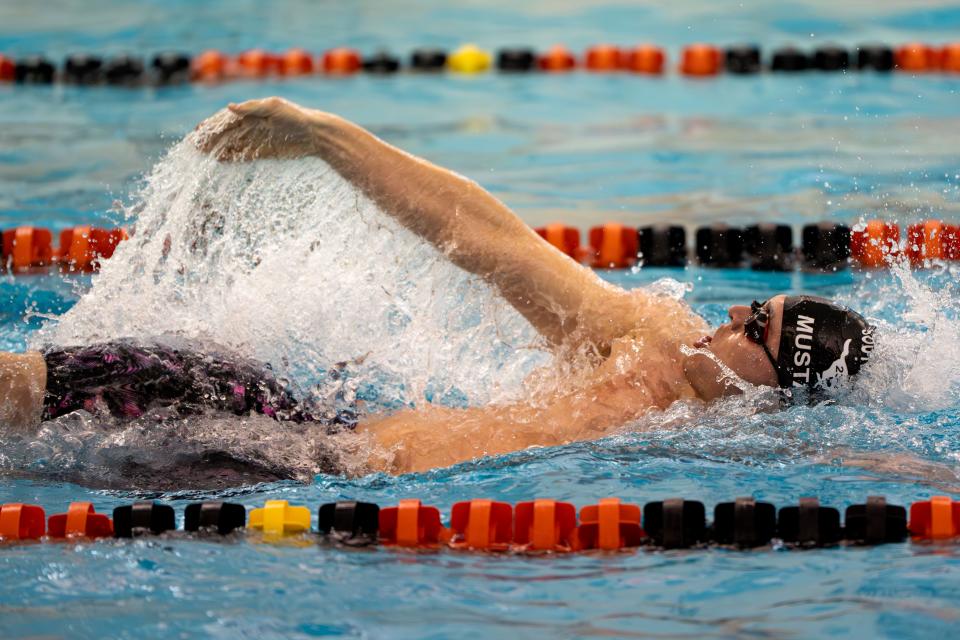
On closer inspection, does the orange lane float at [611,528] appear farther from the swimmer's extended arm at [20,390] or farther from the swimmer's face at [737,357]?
A: the swimmer's extended arm at [20,390]

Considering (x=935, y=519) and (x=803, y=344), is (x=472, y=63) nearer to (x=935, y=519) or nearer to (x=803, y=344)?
(x=803, y=344)

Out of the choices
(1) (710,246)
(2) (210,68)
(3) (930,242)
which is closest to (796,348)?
(3) (930,242)

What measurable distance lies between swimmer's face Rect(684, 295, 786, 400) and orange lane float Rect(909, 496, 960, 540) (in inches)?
18.0

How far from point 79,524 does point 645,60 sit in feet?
22.2

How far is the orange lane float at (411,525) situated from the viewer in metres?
2.87

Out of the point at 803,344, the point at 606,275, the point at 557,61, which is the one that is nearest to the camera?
the point at 803,344

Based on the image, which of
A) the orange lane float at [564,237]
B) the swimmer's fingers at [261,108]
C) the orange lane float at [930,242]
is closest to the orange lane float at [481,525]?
the swimmer's fingers at [261,108]

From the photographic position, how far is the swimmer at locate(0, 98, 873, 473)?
309cm

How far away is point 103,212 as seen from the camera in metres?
6.04

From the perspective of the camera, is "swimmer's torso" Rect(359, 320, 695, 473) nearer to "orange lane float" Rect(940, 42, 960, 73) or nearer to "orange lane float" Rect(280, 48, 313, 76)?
"orange lane float" Rect(280, 48, 313, 76)

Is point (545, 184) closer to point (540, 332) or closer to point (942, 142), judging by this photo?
point (942, 142)

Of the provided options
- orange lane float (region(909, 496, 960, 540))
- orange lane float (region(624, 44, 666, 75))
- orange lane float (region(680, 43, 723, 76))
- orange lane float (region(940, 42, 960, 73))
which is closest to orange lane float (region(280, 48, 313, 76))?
orange lane float (region(624, 44, 666, 75))

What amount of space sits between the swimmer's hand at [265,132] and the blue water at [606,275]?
2.82 feet

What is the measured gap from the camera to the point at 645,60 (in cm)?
896
